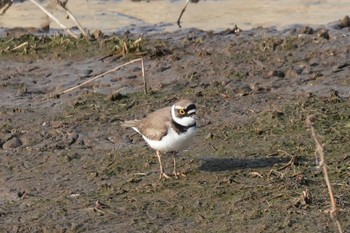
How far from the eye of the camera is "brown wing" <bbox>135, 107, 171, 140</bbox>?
29.6 ft

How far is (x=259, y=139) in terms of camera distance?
1008cm

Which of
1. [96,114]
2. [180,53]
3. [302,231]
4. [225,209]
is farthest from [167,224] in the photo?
[180,53]

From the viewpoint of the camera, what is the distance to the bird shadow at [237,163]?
9.27 metres

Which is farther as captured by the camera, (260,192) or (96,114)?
(96,114)

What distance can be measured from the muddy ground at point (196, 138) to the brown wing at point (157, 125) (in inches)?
15.5

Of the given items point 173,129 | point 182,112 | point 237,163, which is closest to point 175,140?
point 173,129

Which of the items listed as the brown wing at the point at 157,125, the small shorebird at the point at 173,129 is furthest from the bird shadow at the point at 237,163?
the brown wing at the point at 157,125

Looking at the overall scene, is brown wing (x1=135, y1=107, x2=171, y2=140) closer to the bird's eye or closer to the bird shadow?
the bird's eye

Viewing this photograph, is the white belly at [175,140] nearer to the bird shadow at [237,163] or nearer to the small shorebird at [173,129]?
the small shorebird at [173,129]

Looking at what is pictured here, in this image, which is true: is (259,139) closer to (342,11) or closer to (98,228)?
(98,228)

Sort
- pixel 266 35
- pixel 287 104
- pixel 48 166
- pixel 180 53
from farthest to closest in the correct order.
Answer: pixel 266 35
pixel 180 53
pixel 287 104
pixel 48 166

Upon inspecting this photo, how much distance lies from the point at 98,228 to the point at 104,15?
9.14m

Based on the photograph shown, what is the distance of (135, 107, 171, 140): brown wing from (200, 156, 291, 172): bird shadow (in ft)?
1.96

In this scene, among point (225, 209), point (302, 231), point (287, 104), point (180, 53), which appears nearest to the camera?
point (302, 231)
